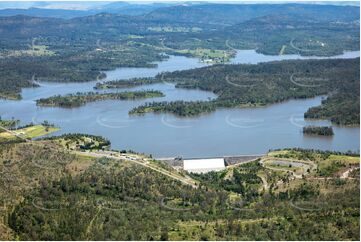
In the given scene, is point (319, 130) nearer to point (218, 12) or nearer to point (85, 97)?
point (85, 97)

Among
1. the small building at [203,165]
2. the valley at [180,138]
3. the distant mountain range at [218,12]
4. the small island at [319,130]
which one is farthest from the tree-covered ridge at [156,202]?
the distant mountain range at [218,12]

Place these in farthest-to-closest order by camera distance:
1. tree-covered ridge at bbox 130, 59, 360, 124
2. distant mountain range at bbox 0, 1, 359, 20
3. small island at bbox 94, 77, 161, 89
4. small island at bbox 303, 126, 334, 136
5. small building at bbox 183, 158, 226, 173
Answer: distant mountain range at bbox 0, 1, 359, 20 → small island at bbox 94, 77, 161, 89 → tree-covered ridge at bbox 130, 59, 360, 124 → small island at bbox 303, 126, 334, 136 → small building at bbox 183, 158, 226, 173

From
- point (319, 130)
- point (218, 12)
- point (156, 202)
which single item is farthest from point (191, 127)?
point (218, 12)

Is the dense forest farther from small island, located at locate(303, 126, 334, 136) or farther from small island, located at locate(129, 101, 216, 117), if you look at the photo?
small island, located at locate(303, 126, 334, 136)

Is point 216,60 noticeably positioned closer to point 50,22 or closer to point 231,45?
point 231,45

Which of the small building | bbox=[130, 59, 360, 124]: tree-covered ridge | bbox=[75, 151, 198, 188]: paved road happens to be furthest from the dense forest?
the small building
